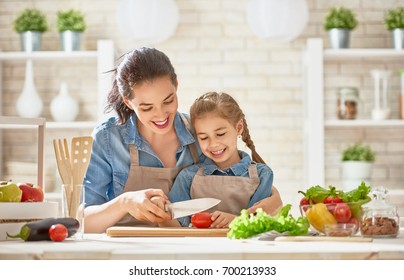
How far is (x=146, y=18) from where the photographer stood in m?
4.11

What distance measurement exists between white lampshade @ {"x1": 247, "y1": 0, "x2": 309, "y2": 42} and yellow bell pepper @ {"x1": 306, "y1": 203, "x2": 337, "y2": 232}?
249cm

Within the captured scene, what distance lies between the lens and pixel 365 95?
15.0 ft

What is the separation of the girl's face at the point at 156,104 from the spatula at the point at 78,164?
40 centimetres

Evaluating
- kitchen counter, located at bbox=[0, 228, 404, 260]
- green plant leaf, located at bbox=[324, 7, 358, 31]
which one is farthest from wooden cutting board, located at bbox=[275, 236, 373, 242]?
green plant leaf, located at bbox=[324, 7, 358, 31]

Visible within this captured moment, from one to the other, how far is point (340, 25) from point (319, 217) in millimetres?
2727

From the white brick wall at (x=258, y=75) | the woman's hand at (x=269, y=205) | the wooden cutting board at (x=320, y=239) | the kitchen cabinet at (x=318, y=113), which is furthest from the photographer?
the white brick wall at (x=258, y=75)

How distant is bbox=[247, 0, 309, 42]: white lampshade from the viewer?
13.6 feet

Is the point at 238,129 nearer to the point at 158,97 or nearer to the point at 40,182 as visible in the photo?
the point at 158,97

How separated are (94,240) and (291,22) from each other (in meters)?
2.70

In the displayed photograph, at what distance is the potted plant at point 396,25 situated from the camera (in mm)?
4348

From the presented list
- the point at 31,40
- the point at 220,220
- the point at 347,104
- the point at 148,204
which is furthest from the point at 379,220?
the point at 31,40

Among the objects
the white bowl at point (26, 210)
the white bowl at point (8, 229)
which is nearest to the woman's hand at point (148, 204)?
the white bowl at point (26, 210)

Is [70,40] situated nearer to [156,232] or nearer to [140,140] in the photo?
[140,140]

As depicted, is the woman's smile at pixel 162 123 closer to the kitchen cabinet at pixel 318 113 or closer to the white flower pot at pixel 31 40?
the kitchen cabinet at pixel 318 113
